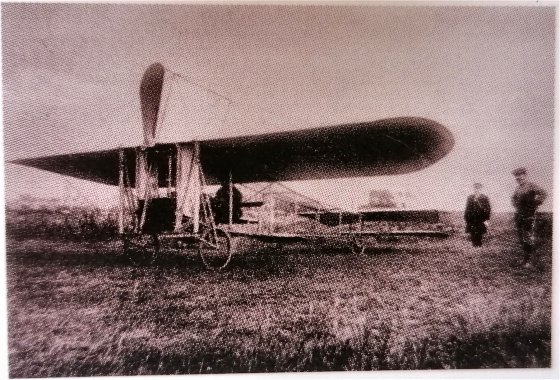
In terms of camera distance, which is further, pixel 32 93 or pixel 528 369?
pixel 528 369

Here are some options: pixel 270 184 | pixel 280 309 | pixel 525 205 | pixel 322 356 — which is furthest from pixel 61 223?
pixel 525 205

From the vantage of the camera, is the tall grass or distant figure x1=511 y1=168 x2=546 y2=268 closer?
the tall grass

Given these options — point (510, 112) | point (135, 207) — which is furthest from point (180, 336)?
point (510, 112)

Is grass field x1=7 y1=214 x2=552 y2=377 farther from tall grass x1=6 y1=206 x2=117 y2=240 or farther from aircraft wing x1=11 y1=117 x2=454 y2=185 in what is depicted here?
aircraft wing x1=11 y1=117 x2=454 y2=185

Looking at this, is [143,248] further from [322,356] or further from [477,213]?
[477,213]

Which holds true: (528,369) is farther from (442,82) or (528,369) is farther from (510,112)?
(442,82)

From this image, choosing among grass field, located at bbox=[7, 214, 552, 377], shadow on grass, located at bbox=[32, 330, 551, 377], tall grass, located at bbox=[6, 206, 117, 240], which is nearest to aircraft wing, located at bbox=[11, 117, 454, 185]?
tall grass, located at bbox=[6, 206, 117, 240]

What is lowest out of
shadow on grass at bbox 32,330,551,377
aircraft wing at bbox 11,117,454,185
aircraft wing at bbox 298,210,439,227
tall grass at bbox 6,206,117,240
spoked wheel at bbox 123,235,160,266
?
shadow on grass at bbox 32,330,551,377
